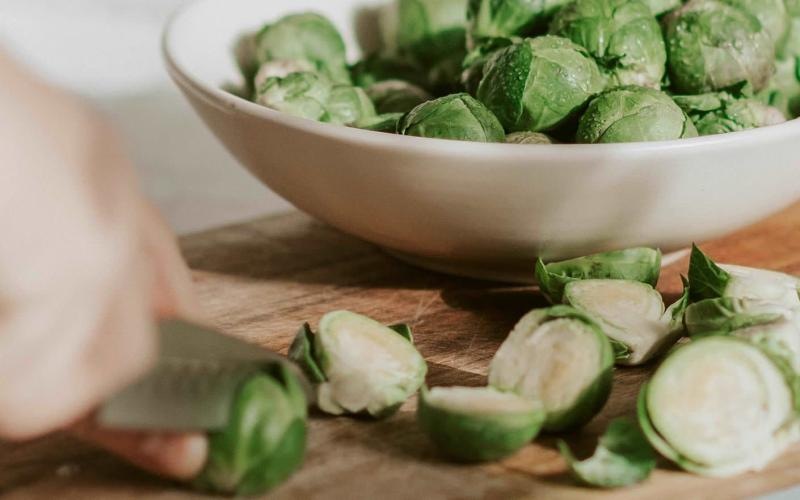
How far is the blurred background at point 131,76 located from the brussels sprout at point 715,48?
1303 mm

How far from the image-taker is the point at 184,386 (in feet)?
3.55

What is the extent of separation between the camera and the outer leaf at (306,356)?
1319mm

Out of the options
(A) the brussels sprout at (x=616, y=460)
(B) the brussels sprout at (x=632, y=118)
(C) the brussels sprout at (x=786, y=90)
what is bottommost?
(A) the brussels sprout at (x=616, y=460)

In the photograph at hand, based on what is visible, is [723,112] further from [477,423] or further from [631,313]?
[477,423]

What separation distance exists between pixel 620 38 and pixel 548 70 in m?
0.15

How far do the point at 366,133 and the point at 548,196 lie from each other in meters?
0.24

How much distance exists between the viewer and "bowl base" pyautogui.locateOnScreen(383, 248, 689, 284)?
1.64 m

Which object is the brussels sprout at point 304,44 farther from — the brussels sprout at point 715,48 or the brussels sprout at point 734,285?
the brussels sprout at point 734,285

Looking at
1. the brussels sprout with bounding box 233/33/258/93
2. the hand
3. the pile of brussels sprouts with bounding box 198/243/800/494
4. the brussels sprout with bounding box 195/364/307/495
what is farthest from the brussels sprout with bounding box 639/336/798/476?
the brussels sprout with bounding box 233/33/258/93

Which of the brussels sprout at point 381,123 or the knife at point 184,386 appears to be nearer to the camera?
the knife at point 184,386

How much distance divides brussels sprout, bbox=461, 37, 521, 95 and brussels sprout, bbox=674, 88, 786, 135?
0.26 meters

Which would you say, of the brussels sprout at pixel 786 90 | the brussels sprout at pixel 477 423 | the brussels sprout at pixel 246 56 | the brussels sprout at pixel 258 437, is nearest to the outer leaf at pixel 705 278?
the brussels sprout at pixel 477 423

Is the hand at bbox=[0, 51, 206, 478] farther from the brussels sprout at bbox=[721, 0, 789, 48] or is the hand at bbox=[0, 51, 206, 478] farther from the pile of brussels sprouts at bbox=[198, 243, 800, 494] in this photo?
the brussels sprout at bbox=[721, 0, 789, 48]

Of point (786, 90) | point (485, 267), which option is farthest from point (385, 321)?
point (786, 90)
